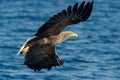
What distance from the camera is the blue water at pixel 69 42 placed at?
15.1m

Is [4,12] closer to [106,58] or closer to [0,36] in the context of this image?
[0,36]

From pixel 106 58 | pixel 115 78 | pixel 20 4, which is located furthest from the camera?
pixel 20 4

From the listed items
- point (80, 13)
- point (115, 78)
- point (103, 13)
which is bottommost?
point (115, 78)

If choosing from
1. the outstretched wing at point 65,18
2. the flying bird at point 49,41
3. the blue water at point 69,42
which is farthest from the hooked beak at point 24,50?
the blue water at point 69,42

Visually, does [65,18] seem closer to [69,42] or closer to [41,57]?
[41,57]

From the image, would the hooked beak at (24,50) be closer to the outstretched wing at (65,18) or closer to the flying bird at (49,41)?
the flying bird at (49,41)

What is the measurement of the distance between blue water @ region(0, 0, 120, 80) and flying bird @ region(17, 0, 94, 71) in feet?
10.1

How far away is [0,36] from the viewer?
61.0 feet

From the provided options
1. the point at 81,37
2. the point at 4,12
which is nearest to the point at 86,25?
the point at 81,37

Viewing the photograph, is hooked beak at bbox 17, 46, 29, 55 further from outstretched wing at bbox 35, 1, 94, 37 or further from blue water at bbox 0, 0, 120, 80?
blue water at bbox 0, 0, 120, 80

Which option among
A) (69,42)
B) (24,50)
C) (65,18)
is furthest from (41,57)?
(69,42)

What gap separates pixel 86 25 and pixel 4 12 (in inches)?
119

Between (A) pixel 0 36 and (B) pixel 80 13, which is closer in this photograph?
(B) pixel 80 13

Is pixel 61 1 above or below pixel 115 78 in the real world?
above
